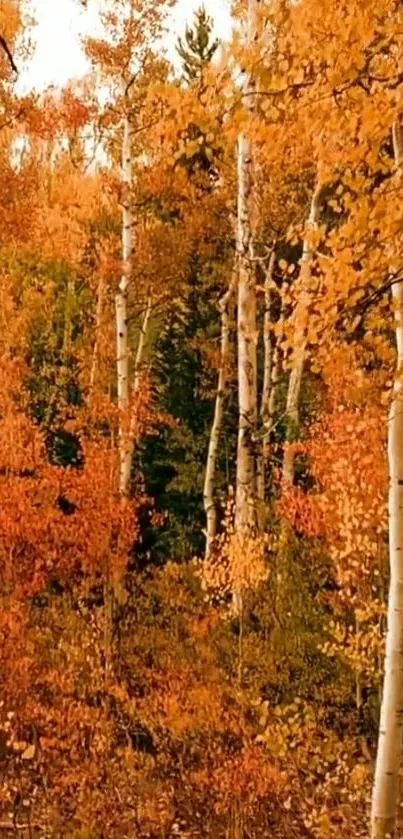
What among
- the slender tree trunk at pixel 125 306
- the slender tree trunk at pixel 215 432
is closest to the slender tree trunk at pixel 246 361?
the slender tree trunk at pixel 215 432

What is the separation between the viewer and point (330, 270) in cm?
358

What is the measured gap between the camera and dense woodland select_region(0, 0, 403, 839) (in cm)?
395

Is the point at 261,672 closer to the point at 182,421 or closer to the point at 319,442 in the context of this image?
the point at 319,442

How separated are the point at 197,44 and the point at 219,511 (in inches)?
429

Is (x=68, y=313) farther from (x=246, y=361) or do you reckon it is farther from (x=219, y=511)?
(x=246, y=361)

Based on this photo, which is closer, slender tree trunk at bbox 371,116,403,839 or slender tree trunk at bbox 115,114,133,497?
slender tree trunk at bbox 371,116,403,839

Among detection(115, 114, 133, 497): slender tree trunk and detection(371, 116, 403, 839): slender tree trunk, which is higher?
detection(115, 114, 133, 497): slender tree trunk

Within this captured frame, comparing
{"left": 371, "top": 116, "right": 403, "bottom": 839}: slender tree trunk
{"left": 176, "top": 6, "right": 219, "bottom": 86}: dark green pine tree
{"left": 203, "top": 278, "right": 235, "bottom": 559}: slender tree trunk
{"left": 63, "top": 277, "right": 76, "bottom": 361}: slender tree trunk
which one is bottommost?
{"left": 371, "top": 116, "right": 403, "bottom": 839}: slender tree trunk

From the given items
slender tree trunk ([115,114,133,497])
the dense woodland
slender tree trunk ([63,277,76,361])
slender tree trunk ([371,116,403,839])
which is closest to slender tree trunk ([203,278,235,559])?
the dense woodland

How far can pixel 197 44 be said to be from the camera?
19.5 m

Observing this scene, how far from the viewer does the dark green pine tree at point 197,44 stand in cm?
1914

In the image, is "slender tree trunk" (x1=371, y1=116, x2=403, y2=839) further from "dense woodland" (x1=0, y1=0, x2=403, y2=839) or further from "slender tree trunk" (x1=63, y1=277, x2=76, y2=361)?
"slender tree trunk" (x1=63, y1=277, x2=76, y2=361)

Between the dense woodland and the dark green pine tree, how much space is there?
4.48 m

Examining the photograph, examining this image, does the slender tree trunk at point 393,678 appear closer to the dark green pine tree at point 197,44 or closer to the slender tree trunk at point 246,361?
the slender tree trunk at point 246,361
